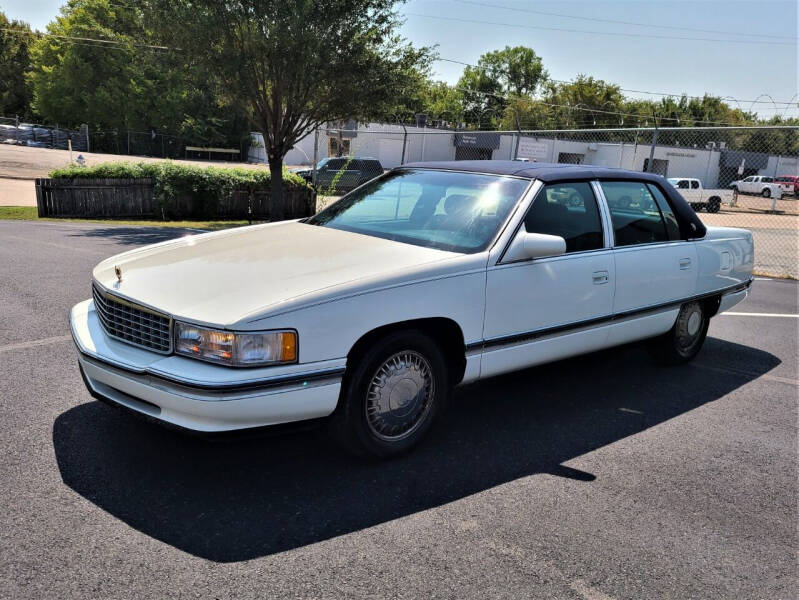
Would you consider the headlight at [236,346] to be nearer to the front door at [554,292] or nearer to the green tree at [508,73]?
the front door at [554,292]

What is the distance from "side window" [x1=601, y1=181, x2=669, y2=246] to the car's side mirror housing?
3.41 ft

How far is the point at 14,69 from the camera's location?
66.2 m

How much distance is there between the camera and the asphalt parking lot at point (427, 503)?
268 centimetres

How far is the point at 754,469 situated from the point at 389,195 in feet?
9.84

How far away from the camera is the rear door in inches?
188

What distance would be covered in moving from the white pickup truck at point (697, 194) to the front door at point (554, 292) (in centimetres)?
3098

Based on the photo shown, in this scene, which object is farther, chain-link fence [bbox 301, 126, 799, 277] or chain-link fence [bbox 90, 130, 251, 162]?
chain-link fence [bbox 90, 130, 251, 162]

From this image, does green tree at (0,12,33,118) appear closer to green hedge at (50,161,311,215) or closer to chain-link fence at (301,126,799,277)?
chain-link fence at (301,126,799,277)

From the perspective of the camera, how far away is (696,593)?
273cm

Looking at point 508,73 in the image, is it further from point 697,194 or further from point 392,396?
point 392,396

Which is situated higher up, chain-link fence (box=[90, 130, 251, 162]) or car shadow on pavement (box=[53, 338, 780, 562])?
chain-link fence (box=[90, 130, 251, 162])

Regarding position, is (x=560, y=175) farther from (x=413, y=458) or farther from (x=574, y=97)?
(x=574, y=97)

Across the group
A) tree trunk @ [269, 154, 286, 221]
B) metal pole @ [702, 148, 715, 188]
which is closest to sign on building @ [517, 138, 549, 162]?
metal pole @ [702, 148, 715, 188]

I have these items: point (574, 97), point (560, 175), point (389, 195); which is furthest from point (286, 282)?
point (574, 97)
